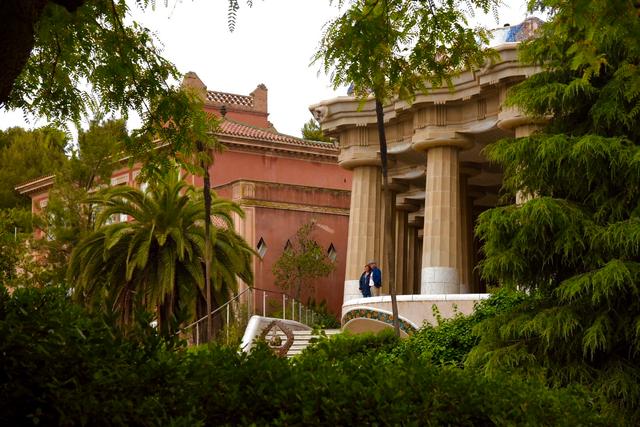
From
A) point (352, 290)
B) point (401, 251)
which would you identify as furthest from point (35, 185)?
point (352, 290)

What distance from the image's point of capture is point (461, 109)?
3189 cm

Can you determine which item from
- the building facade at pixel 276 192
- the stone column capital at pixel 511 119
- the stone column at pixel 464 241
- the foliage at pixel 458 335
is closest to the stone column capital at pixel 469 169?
the stone column at pixel 464 241

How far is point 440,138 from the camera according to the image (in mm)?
31797

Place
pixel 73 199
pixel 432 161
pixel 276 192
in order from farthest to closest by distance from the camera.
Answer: pixel 276 192, pixel 73 199, pixel 432 161

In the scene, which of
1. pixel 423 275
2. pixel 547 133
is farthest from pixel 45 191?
pixel 547 133

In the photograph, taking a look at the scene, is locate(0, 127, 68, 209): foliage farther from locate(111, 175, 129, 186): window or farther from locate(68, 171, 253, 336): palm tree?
locate(68, 171, 253, 336): palm tree

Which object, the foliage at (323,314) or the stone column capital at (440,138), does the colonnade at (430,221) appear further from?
the foliage at (323,314)

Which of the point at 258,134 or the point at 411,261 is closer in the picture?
the point at 411,261

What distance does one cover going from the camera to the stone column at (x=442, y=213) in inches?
1233

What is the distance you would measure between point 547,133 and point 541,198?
181cm

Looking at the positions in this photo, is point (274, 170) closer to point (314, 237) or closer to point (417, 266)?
point (314, 237)

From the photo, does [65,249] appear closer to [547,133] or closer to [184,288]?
[184,288]

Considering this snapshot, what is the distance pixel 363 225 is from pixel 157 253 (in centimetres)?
645

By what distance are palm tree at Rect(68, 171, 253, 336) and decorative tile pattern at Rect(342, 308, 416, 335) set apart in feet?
12.0
